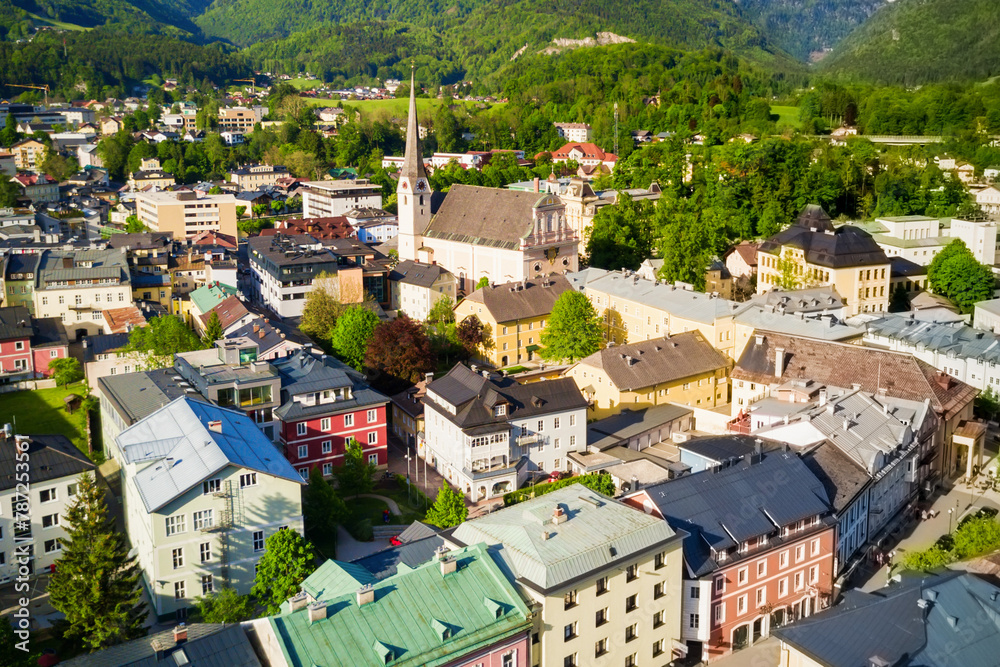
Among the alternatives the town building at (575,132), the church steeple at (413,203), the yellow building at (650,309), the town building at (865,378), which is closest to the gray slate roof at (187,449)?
the town building at (865,378)

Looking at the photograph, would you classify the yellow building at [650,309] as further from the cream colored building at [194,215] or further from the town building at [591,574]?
the cream colored building at [194,215]

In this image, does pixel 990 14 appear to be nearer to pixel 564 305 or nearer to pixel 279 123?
pixel 564 305

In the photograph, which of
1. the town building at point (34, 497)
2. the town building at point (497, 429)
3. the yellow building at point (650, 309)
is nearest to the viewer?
the town building at point (34, 497)

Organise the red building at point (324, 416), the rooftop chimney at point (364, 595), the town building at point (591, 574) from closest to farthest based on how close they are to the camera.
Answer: the rooftop chimney at point (364, 595), the town building at point (591, 574), the red building at point (324, 416)

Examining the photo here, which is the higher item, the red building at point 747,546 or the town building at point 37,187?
the town building at point 37,187

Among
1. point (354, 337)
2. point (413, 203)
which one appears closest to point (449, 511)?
point (354, 337)

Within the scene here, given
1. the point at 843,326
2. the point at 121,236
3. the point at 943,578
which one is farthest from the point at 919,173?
the point at 121,236

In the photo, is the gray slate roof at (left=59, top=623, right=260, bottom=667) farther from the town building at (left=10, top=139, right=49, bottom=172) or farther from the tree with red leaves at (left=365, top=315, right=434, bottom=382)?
the town building at (left=10, top=139, right=49, bottom=172)

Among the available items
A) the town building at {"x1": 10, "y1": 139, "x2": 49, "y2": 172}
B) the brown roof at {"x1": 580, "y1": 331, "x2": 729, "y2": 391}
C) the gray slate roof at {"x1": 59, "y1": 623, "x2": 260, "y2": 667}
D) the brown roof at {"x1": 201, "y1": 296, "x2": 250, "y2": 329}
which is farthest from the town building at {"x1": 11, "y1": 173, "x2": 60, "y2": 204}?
the gray slate roof at {"x1": 59, "y1": 623, "x2": 260, "y2": 667}
